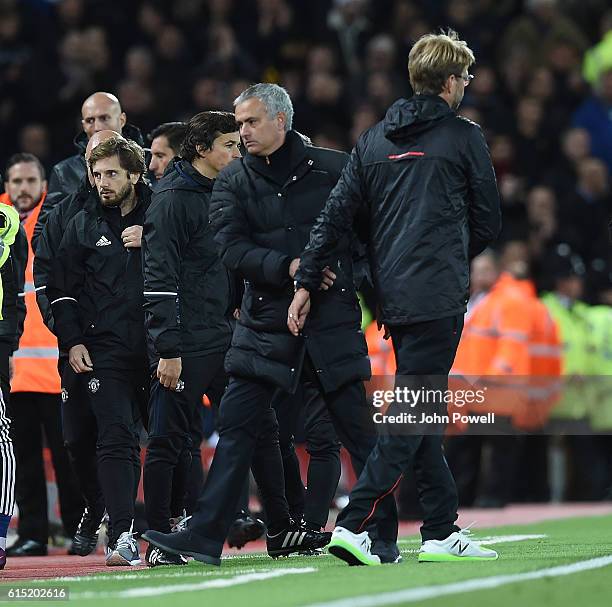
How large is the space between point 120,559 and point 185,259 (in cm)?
151

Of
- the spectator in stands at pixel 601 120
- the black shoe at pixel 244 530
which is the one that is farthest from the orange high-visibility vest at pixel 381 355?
the black shoe at pixel 244 530

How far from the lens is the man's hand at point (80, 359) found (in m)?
8.67

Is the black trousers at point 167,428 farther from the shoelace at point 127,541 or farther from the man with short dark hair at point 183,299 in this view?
the shoelace at point 127,541

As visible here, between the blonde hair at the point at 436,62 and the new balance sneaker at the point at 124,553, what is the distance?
262 cm

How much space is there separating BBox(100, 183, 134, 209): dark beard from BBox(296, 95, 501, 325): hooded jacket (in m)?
1.61

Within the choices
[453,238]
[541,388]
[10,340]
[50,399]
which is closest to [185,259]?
[10,340]

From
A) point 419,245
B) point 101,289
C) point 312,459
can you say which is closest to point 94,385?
point 101,289

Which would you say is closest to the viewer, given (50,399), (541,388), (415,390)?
(415,390)

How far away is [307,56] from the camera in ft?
59.2

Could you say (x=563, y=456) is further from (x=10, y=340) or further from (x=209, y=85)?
(x=10, y=340)

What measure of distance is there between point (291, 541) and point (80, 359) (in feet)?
4.61

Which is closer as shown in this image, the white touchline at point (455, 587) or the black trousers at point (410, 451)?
the white touchline at point (455, 587)

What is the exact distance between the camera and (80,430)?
30.1 feet

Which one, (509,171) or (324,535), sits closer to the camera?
(324,535)
